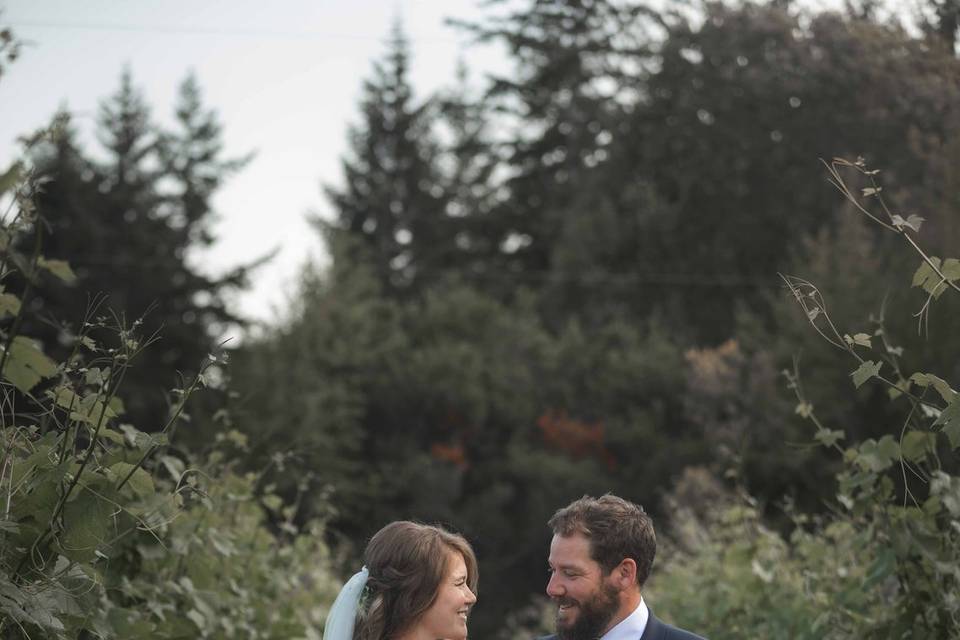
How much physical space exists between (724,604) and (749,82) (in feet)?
73.5

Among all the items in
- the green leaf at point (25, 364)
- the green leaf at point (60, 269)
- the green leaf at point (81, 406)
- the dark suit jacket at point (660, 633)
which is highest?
the green leaf at point (60, 269)

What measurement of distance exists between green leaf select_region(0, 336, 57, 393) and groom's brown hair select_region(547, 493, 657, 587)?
157cm

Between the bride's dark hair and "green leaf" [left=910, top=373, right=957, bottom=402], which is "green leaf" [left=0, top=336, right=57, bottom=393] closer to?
the bride's dark hair

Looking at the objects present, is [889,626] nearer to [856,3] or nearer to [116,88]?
[856,3]

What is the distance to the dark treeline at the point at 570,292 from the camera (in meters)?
27.4

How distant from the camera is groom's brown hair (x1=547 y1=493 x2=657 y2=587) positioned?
415cm

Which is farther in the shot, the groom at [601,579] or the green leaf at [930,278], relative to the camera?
the groom at [601,579]

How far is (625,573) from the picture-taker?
415 cm

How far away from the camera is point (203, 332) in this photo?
3008cm

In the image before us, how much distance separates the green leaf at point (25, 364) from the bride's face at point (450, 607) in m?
1.30

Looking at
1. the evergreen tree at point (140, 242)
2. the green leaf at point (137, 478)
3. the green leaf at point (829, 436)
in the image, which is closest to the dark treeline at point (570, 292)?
the evergreen tree at point (140, 242)

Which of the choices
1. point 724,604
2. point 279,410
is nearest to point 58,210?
point 279,410

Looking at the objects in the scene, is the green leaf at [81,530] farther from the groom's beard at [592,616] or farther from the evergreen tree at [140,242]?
the evergreen tree at [140,242]

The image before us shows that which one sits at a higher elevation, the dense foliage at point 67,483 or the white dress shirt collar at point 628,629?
the dense foliage at point 67,483
